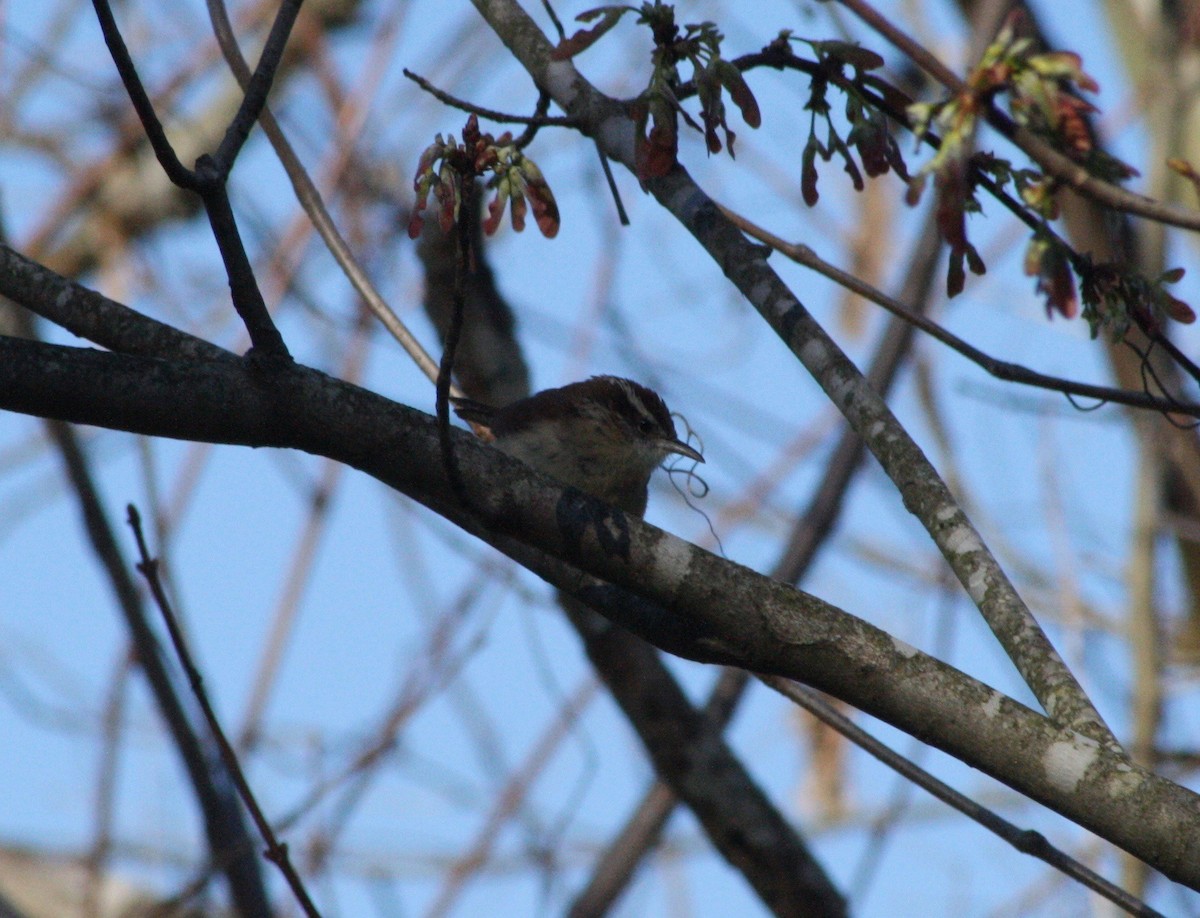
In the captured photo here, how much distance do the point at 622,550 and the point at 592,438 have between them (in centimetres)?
209

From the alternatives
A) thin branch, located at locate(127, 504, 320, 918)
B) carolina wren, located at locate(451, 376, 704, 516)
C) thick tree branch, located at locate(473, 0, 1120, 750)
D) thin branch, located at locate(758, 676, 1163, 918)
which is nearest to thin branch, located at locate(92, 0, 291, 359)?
thin branch, located at locate(127, 504, 320, 918)

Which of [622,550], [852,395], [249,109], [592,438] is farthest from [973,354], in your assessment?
[592,438]

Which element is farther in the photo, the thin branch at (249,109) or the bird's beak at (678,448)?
the bird's beak at (678,448)

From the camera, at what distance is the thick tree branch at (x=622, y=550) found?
2197mm

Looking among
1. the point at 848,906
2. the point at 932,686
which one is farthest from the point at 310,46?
the point at 932,686

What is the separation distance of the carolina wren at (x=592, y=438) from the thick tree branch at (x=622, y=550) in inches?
73.5

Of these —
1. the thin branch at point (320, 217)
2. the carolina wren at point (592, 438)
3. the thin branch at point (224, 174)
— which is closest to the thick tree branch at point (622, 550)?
the thin branch at point (224, 174)

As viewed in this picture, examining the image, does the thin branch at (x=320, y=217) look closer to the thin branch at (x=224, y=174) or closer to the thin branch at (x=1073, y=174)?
the thin branch at (x=224, y=174)

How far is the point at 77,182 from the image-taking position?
908 centimetres

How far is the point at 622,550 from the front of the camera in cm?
233

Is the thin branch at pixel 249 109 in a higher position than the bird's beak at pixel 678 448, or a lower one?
lower

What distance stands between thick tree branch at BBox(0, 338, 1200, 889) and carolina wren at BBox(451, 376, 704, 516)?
1.87 meters

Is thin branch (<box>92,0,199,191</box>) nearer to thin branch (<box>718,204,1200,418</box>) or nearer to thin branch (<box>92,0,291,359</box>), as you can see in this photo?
thin branch (<box>92,0,291,359</box>)

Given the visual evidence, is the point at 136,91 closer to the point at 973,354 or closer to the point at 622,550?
the point at 622,550
